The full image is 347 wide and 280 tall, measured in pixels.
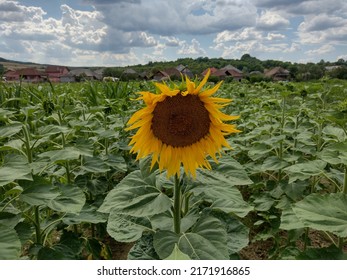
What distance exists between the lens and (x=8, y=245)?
1.16 m

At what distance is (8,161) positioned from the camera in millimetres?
1604

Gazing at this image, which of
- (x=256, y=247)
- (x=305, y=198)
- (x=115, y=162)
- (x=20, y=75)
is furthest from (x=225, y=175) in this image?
(x=20, y=75)

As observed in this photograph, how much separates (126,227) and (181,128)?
595 millimetres

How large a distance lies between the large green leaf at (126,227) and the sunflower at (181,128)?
38 cm

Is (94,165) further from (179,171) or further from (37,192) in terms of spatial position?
(179,171)

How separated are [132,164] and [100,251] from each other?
950mm

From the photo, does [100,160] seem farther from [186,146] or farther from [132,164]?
[186,146]

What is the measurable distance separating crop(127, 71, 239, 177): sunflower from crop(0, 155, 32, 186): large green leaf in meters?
0.47

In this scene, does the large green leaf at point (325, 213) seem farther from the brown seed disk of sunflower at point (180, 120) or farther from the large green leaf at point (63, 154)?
the large green leaf at point (63, 154)

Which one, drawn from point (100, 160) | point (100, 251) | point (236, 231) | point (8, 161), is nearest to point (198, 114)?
point (236, 231)

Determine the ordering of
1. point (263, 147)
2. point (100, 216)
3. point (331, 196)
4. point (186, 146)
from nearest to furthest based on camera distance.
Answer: point (331, 196) < point (186, 146) < point (100, 216) < point (263, 147)

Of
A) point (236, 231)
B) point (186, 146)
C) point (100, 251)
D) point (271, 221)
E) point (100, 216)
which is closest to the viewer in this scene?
point (186, 146)

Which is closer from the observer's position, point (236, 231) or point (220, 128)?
point (220, 128)

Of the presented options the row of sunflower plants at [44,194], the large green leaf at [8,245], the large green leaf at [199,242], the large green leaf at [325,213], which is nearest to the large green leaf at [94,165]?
the row of sunflower plants at [44,194]
